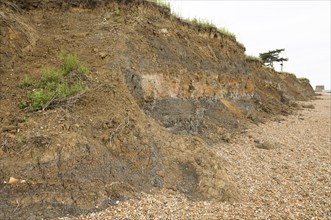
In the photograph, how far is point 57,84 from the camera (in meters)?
5.80

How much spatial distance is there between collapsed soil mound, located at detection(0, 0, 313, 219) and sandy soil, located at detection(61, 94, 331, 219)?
1.06 feet

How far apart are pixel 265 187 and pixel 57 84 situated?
462cm

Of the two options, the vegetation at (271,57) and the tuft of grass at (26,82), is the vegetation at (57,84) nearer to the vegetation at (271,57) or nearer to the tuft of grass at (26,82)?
the tuft of grass at (26,82)

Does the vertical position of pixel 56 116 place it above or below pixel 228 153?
above

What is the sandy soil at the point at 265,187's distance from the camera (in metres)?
4.52

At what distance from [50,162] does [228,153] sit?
4.89 m

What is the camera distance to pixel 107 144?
17.3 feet

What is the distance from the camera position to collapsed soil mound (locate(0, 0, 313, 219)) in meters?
4.45

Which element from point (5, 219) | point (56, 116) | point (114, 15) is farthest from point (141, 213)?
point (114, 15)

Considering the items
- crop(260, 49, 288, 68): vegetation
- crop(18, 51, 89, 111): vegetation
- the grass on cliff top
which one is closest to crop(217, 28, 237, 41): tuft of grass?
the grass on cliff top

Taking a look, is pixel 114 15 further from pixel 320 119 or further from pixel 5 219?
pixel 320 119

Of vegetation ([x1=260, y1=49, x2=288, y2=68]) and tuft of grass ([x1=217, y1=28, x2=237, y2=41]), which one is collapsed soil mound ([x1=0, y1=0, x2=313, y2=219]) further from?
vegetation ([x1=260, y1=49, x2=288, y2=68])

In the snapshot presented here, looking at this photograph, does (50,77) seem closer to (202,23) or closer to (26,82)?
(26,82)

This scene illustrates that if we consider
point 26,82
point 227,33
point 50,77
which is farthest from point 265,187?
point 227,33
